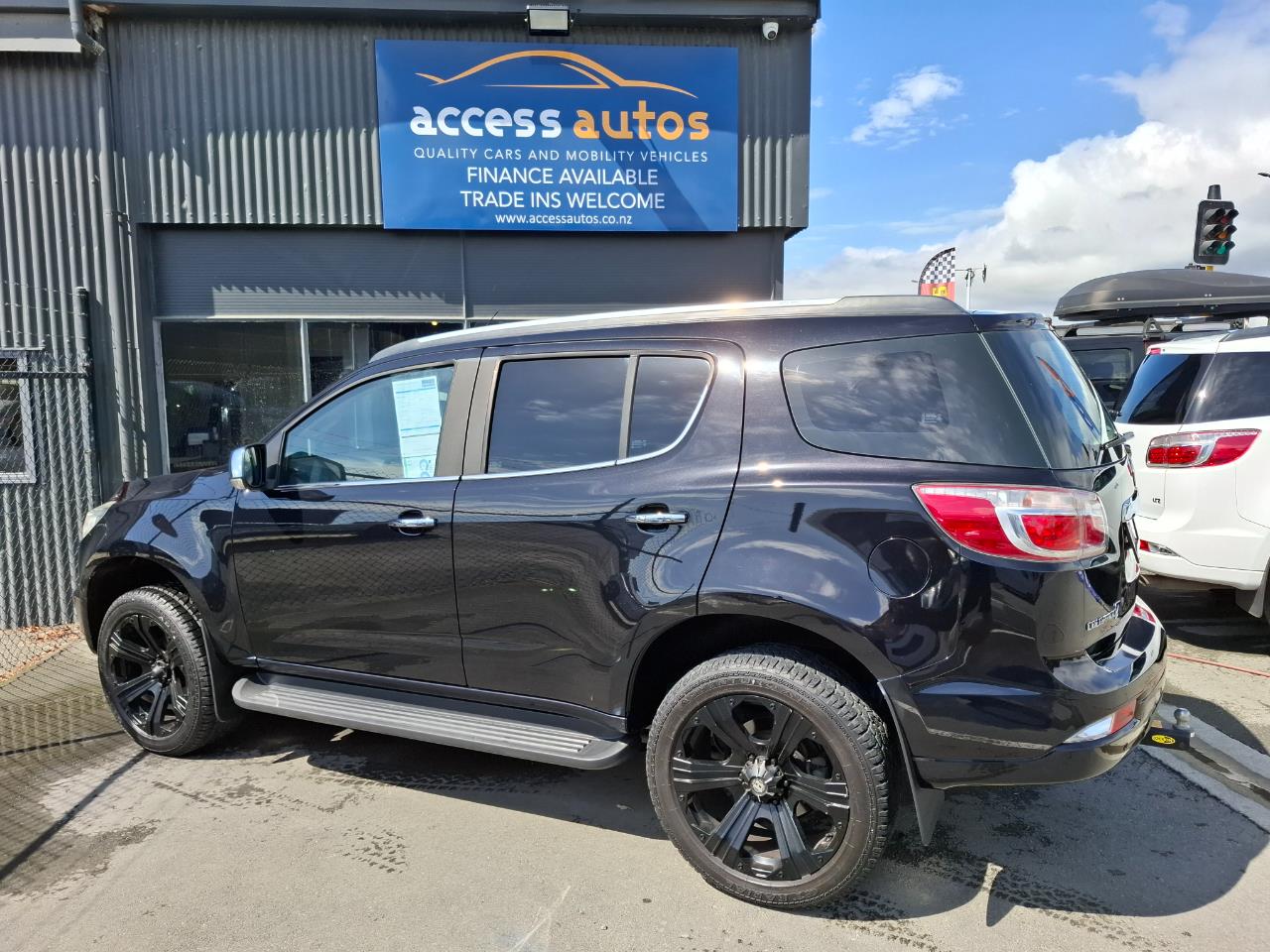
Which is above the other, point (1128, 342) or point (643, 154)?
point (643, 154)

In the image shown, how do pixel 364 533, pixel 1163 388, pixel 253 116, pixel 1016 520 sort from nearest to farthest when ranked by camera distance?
pixel 1016 520 < pixel 364 533 < pixel 1163 388 < pixel 253 116

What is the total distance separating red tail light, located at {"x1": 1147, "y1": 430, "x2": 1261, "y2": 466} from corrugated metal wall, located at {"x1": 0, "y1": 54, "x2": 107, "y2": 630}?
7.89 m

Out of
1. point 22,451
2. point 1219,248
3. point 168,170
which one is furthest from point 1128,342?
point 22,451

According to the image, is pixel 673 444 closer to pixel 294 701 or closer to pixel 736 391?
pixel 736 391

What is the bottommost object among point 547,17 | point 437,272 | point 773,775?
point 773,775

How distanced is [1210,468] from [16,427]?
857 centimetres

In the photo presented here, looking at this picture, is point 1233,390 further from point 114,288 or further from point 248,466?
point 114,288

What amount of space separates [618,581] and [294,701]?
1703 millimetres

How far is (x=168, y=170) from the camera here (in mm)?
7262

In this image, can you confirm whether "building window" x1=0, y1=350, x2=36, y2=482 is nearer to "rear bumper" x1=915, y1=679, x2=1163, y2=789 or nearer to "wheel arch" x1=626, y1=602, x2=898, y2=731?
"wheel arch" x1=626, y1=602, x2=898, y2=731

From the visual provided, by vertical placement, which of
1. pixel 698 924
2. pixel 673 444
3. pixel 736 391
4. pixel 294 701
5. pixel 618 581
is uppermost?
pixel 736 391

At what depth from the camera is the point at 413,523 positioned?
339 cm

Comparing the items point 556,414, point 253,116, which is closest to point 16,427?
point 253,116

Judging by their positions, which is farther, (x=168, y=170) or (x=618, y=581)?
(x=168, y=170)
